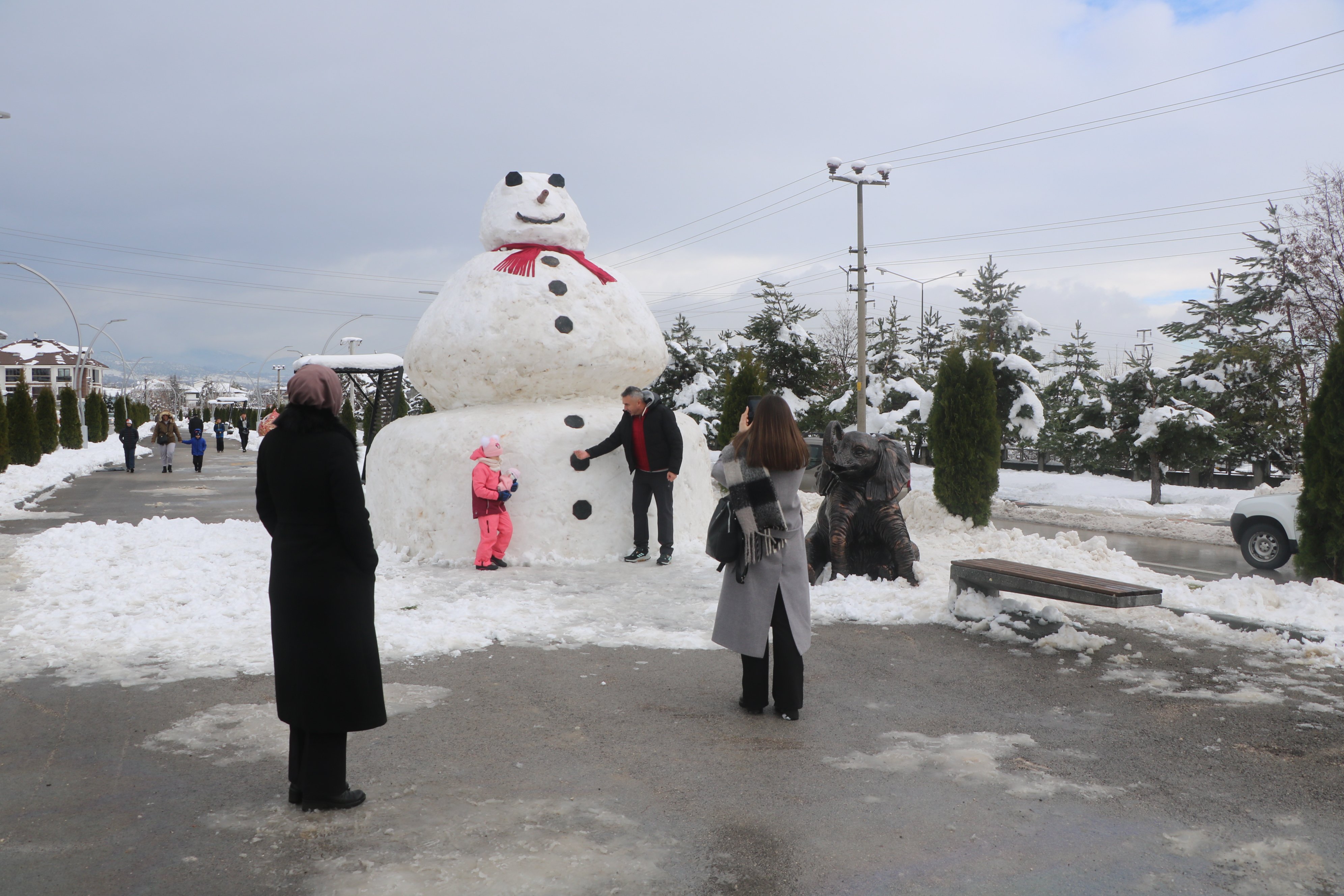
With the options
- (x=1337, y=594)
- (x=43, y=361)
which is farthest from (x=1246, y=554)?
(x=43, y=361)

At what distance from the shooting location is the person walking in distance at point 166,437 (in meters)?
22.5

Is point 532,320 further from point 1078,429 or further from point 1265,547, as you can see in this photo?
point 1078,429

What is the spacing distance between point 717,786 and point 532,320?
19.7 ft

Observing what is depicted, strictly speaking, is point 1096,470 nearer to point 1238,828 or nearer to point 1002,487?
point 1002,487

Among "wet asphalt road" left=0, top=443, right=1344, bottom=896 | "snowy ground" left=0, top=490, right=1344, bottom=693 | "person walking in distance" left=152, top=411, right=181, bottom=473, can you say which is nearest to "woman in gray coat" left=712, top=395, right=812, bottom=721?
"wet asphalt road" left=0, top=443, right=1344, bottom=896

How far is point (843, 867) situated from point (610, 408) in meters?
6.70

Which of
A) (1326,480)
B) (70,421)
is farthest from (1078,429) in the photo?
(70,421)

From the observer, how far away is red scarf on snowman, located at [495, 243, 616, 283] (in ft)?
29.9

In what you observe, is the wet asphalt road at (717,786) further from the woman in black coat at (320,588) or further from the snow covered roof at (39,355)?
the snow covered roof at (39,355)

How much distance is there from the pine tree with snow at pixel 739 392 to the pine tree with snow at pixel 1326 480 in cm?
828

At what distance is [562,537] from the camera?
873 cm

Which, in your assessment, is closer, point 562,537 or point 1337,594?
point 1337,594

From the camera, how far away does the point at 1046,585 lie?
19.4 feet

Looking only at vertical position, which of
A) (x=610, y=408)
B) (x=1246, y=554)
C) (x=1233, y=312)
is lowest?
(x=1246, y=554)
